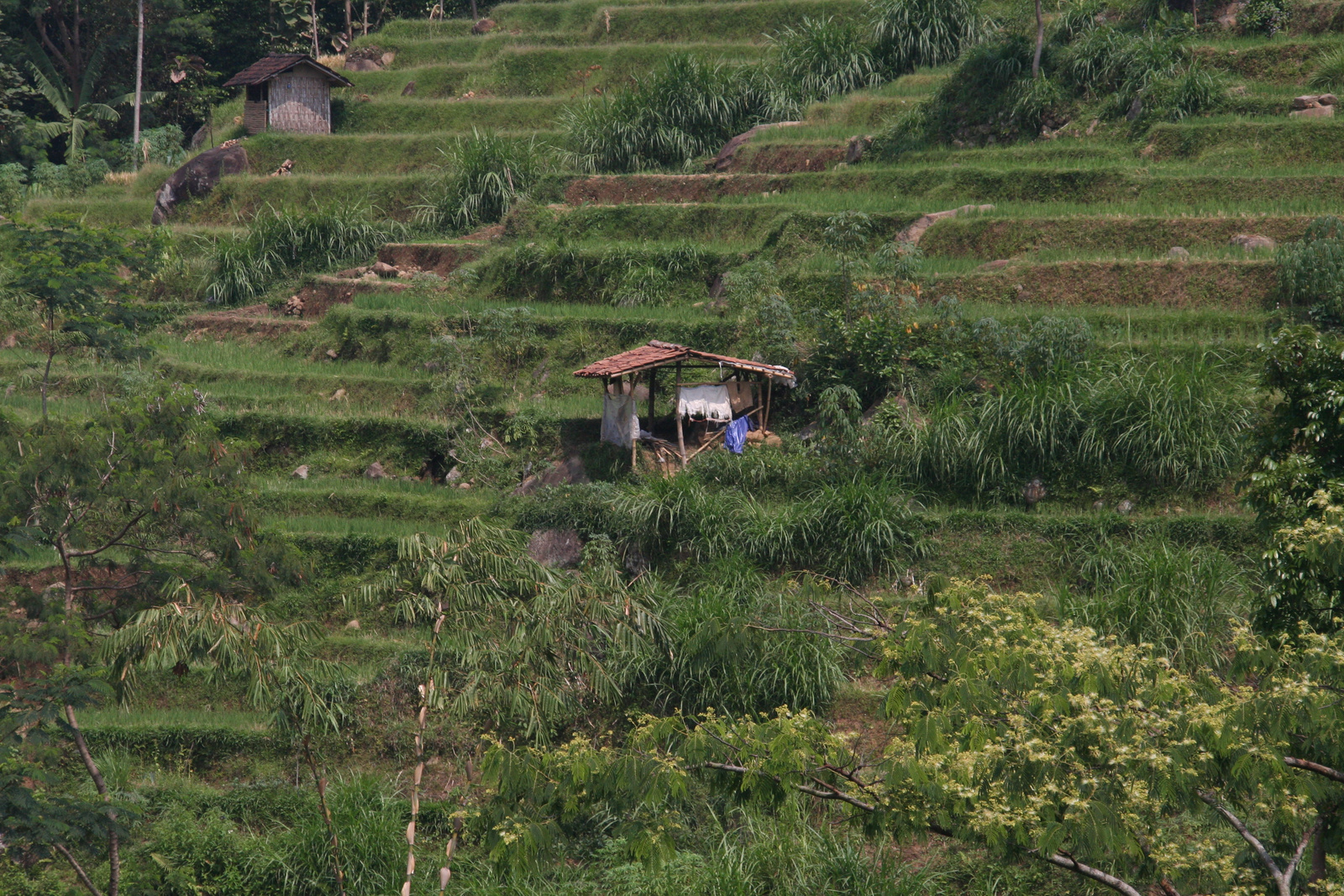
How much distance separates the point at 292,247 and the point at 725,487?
42.9 feet

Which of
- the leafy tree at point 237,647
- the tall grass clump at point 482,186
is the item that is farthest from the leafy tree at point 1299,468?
the tall grass clump at point 482,186

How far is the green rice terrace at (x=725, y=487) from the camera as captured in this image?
7492mm

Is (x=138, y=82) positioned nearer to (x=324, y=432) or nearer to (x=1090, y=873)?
(x=324, y=432)

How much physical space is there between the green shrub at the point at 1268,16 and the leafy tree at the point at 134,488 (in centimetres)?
1934

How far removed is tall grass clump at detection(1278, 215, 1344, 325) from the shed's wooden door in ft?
75.3

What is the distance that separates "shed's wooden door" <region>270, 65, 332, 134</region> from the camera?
30.3 m

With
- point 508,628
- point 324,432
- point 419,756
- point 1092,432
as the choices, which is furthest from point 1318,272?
point 324,432

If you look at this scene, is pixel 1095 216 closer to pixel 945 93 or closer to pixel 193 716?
pixel 945 93

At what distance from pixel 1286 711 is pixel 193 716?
11.2m

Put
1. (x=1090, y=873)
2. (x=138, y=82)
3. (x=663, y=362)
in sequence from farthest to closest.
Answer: (x=138, y=82) < (x=663, y=362) < (x=1090, y=873)

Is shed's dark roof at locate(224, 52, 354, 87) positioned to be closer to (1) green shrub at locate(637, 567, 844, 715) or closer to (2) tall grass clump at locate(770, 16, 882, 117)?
(2) tall grass clump at locate(770, 16, 882, 117)

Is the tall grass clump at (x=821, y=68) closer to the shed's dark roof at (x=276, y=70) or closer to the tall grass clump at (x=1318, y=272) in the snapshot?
the shed's dark roof at (x=276, y=70)

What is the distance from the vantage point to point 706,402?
16172mm

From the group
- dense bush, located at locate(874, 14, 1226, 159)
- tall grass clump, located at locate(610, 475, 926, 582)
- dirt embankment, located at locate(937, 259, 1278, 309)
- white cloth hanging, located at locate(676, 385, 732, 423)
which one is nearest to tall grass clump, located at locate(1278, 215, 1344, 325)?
dirt embankment, located at locate(937, 259, 1278, 309)
